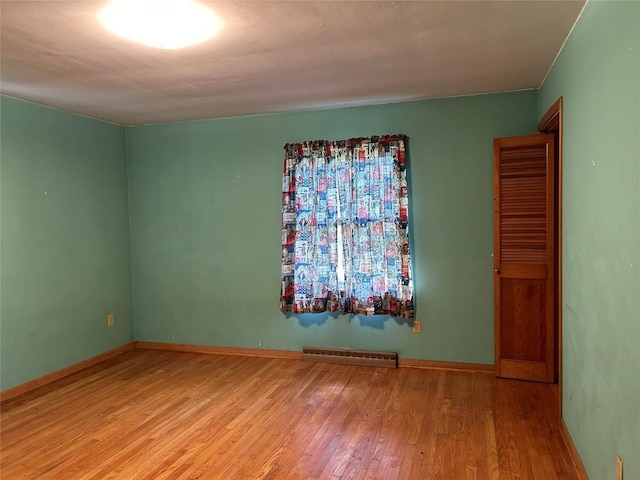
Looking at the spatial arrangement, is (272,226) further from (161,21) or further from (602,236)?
(602,236)

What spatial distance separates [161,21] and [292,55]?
31.8 inches

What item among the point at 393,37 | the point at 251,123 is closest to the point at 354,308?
the point at 251,123

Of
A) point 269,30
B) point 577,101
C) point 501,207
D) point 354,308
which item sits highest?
point 269,30

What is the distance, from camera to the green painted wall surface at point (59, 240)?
143 inches

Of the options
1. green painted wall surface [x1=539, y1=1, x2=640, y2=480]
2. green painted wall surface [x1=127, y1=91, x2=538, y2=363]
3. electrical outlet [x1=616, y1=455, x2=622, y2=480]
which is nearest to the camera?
green painted wall surface [x1=539, y1=1, x2=640, y2=480]

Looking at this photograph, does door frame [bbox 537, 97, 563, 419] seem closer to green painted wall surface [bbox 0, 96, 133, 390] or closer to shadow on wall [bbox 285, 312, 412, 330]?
shadow on wall [bbox 285, 312, 412, 330]

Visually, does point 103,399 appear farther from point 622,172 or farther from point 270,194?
point 622,172

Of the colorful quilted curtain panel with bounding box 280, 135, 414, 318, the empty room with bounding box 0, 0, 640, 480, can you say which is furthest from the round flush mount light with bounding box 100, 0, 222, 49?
the colorful quilted curtain panel with bounding box 280, 135, 414, 318

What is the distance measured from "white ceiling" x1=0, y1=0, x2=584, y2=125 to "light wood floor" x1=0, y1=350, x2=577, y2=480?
2.37 meters

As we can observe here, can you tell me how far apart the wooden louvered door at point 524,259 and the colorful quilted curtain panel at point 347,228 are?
2.53 feet

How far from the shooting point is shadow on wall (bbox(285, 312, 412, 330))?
415cm

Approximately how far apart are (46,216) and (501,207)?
3886 mm

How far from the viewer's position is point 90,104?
390cm

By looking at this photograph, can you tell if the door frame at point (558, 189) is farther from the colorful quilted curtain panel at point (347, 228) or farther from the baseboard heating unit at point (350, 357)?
the baseboard heating unit at point (350, 357)
